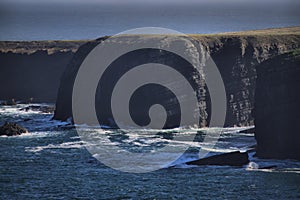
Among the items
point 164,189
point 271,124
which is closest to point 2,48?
point 271,124

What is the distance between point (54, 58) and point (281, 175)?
7732cm

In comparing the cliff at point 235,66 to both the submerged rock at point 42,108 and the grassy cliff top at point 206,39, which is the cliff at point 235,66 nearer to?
the grassy cliff top at point 206,39

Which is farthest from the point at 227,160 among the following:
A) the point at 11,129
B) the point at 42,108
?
the point at 42,108

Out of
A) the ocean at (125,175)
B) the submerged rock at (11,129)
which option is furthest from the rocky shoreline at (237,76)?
the submerged rock at (11,129)

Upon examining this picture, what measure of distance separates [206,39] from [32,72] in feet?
128

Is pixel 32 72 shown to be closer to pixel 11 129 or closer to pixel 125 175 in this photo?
pixel 11 129

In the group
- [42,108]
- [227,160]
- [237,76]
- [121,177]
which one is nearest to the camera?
[121,177]

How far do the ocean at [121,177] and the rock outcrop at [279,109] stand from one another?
215 centimetres

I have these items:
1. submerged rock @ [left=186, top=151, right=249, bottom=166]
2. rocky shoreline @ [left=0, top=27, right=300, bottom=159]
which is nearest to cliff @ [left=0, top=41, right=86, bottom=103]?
rocky shoreline @ [left=0, top=27, right=300, bottom=159]

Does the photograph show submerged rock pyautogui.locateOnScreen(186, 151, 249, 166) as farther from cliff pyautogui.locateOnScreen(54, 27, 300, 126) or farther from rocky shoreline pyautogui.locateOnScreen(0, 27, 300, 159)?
cliff pyautogui.locateOnScreen(54, 27, 300, 126)

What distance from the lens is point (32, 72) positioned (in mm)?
144750

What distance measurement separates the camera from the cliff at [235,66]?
113 m

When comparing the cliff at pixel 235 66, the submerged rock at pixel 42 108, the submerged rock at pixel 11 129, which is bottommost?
the submerged rock at pixel 11 129

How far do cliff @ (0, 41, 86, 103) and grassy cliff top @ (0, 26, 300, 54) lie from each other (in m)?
1.13
